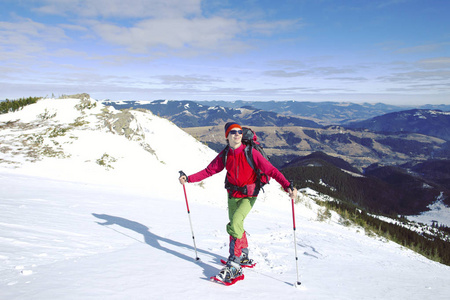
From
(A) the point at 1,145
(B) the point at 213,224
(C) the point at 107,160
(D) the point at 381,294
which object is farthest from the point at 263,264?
(A) the point at 1,145

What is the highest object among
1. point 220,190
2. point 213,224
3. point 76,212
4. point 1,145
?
point 1,145

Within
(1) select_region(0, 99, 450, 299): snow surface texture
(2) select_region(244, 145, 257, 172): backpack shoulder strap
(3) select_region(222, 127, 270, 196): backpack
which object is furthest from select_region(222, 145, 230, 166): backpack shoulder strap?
(1) select_region(0, 99, 450, 299): snow surface texture

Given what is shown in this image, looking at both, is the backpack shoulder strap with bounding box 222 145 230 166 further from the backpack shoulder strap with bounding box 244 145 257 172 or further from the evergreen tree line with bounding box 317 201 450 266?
the evergreen tree line with bounding box 317 201 450 266

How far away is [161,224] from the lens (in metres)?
8.51

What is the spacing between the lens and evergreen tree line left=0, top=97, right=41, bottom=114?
71.3ft

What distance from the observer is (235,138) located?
208 inches

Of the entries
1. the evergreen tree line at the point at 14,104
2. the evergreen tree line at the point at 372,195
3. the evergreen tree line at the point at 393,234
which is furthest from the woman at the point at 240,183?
the evergreen tree line at the point at 372,195

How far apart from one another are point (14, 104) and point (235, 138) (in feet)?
83.9

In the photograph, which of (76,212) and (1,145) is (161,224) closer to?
(76,212)

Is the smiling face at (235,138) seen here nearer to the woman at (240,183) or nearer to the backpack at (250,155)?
the woman at (240,183)

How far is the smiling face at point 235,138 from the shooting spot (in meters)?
5.26

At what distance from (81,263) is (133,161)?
14937 mm

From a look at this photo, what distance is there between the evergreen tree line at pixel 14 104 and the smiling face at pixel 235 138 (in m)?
24.8

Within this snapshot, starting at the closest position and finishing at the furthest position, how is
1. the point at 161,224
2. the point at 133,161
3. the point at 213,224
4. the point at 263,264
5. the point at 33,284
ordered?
the point at 33,284, the point at 263,264, the point at 161,224, the point at 213,224, the point at 133,161
